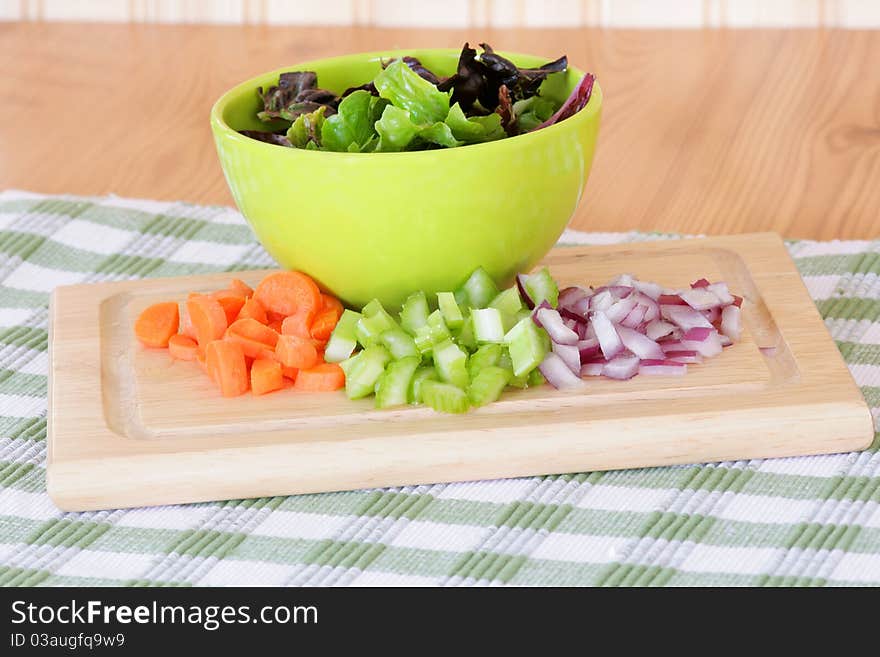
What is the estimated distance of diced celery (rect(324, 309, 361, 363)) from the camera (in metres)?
1.44

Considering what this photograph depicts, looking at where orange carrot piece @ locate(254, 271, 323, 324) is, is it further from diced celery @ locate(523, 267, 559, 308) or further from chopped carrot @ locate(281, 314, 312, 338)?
diced celery @ locate(523, 267, 559, 308)

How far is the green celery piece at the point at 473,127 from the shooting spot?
1410 millimetres

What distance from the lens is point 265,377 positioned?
1395mm

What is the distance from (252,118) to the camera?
1.59 meters

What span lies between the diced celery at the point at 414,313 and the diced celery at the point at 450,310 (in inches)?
0.8

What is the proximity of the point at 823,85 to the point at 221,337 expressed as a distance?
148cm

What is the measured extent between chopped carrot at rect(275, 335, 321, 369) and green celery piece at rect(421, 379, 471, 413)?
0.48 feet

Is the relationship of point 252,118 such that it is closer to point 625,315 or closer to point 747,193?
point 625,315

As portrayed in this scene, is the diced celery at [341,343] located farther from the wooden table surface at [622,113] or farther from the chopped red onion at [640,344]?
the wooden table surface at [622,113]

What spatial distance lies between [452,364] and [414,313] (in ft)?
0.32

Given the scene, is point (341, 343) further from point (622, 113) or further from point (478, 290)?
point (622, 113)

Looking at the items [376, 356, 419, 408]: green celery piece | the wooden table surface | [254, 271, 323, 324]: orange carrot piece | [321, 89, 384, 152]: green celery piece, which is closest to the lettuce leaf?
[321, 89, 384, 152]: green celery piece

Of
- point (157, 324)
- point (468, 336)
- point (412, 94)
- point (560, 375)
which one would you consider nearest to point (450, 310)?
point (468, 336)

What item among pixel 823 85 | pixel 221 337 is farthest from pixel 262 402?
pixel 823 85
